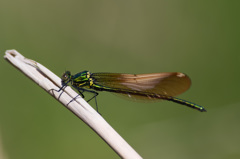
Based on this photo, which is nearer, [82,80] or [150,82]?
[150,82]

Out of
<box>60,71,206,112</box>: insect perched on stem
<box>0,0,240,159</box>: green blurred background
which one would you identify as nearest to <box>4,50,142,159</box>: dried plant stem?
<box>60,71,206,112</box>: insect perched on stem

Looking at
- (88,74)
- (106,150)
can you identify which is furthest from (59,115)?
(88,74)

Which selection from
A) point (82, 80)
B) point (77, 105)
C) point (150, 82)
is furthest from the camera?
point (82, 80)

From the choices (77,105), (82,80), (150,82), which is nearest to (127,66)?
(82,80)

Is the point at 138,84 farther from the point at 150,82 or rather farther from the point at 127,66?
the point at 127,66

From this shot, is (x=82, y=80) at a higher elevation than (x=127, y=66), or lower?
lower

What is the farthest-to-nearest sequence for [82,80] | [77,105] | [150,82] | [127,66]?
[127,66] → [82,80] → [150,82] → [77,105]

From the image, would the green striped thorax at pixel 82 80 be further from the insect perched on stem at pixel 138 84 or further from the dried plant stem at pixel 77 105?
the dried plant stem at pixel 77 105

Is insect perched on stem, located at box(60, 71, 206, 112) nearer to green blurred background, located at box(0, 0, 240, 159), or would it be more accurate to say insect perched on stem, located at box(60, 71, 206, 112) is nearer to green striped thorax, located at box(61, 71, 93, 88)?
green striped thorax, located at box(61, 71, 93, 88)
